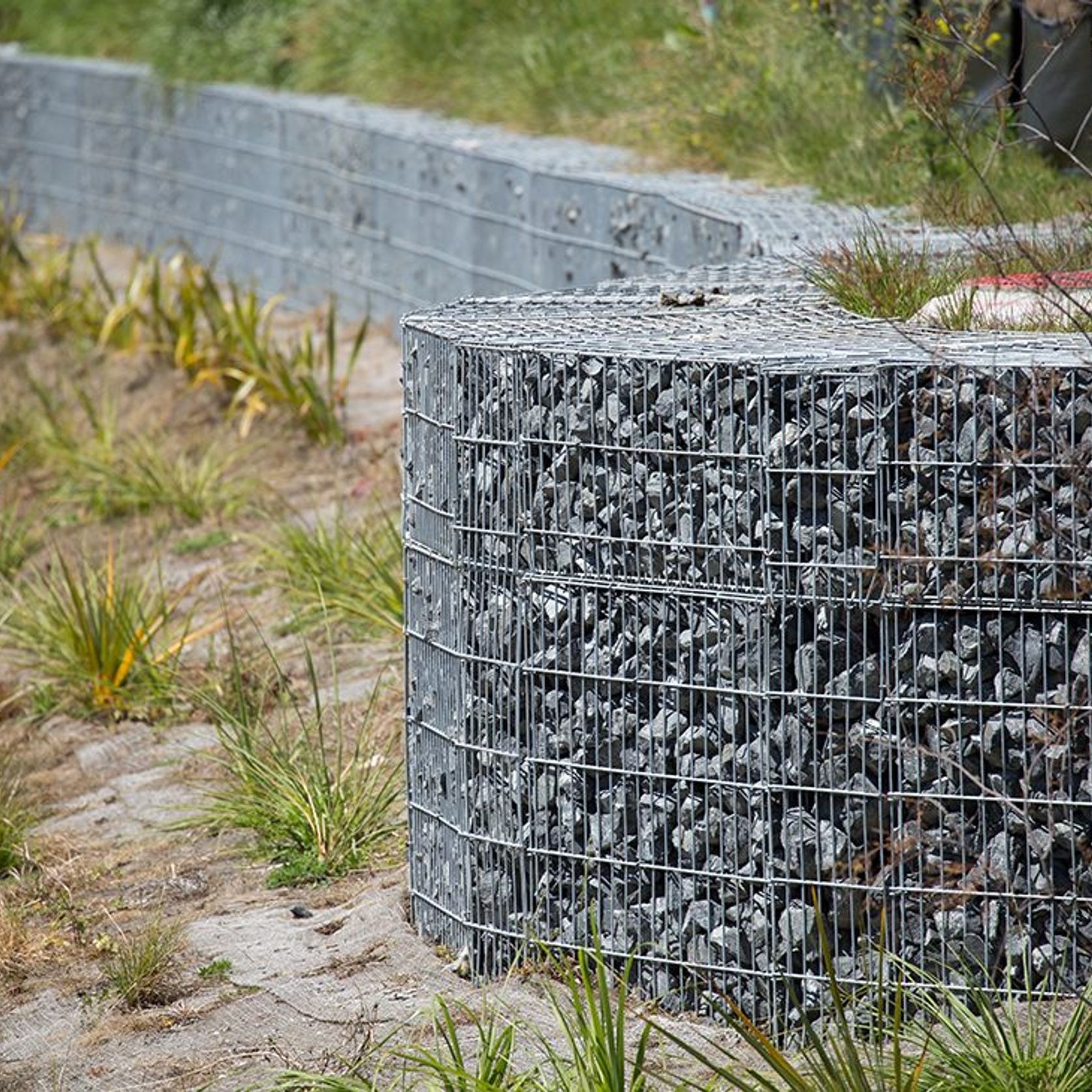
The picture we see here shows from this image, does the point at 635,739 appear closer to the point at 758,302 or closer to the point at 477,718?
the point at 477,718

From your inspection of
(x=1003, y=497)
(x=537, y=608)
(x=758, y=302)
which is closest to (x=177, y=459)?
(x=758, y=302)

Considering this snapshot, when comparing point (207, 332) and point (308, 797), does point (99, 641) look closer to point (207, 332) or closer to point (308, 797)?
point (308, 797)

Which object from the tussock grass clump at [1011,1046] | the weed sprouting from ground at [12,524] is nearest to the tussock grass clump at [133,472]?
the weed sprouting from ground at [12,524]

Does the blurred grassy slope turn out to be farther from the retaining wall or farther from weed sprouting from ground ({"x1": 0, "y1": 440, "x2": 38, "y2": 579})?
weed sprouting from ground ({"x1": 0, "y1": 440, "x2": 38, "y2": 579})

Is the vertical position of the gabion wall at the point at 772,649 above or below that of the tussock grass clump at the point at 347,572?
above

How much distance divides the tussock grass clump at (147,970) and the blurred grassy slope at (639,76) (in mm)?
2718

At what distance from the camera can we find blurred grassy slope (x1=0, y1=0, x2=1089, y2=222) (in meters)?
7.51

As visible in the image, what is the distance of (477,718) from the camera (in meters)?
4.18

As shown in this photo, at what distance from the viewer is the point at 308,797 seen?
5082 mm

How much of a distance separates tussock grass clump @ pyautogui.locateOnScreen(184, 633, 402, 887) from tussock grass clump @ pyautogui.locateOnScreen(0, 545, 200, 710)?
890 mm

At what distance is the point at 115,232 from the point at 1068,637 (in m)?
12.7

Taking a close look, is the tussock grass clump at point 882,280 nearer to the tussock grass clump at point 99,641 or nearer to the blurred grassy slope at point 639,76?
the blurred grassy slope at point 639,76

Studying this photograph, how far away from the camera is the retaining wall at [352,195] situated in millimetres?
8258

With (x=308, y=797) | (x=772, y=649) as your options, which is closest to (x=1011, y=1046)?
(x=772, y=649)
